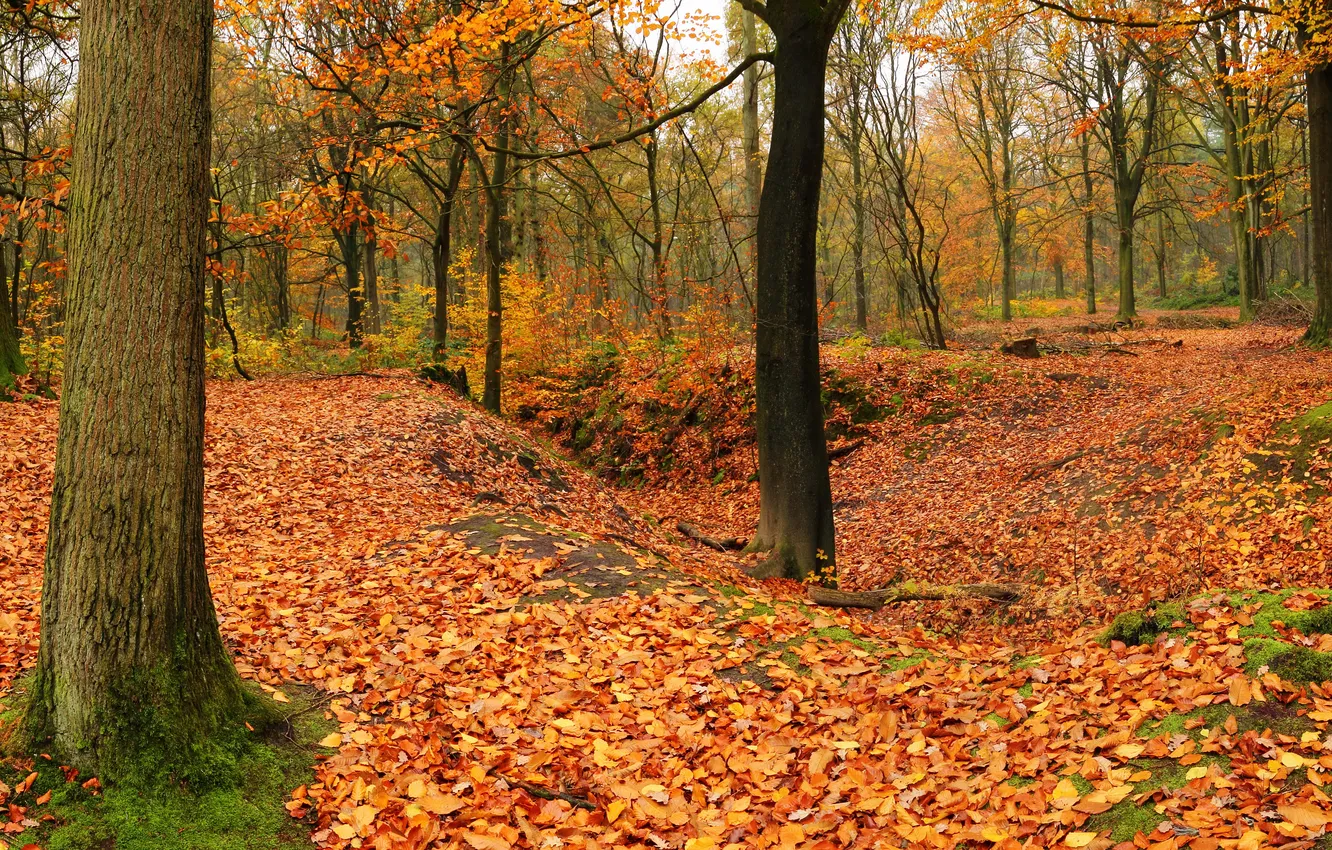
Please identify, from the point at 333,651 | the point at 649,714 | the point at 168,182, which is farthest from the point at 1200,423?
the point at 168,182

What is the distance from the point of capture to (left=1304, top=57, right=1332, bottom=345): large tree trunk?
41.8ft

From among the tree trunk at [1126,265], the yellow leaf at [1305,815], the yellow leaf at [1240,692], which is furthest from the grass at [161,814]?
the tree trunk at [1126,265]

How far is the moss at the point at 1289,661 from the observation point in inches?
142

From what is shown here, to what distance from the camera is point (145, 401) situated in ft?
11.1

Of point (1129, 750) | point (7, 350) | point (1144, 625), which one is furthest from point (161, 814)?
point (7, 350)

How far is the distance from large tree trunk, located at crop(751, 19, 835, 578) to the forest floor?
858mm

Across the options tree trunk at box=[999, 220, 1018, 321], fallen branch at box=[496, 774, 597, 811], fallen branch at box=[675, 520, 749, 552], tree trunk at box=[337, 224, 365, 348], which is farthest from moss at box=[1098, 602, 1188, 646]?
tree trunk at box=[999, 220, 1018, 321]

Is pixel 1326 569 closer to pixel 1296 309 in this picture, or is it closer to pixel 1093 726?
pixel 1093 726

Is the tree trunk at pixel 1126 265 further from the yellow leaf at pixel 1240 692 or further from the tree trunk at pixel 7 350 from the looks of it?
the tree trunk at pixel 7 350

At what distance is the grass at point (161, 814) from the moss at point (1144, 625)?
4.45 metres

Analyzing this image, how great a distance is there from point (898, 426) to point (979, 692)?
10062mm

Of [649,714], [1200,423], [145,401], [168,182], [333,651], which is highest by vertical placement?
[168,182]

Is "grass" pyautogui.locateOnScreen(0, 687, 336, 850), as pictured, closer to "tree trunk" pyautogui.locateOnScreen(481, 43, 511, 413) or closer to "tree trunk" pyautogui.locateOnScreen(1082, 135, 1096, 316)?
"tree trunk" pyautogui.locateOnScreen(481, 43, 511, 413)

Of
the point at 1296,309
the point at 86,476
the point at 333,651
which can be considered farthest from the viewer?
the point at 1296,309
